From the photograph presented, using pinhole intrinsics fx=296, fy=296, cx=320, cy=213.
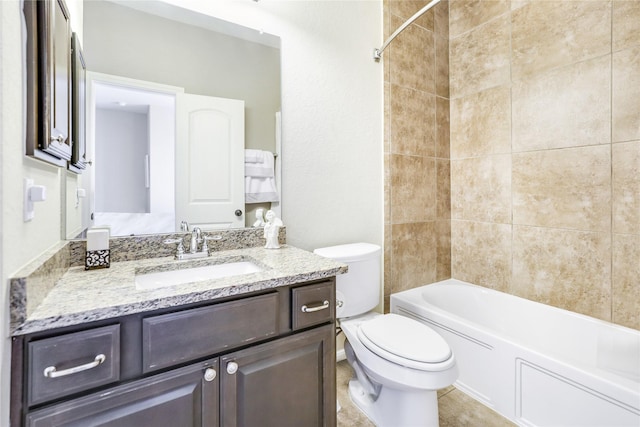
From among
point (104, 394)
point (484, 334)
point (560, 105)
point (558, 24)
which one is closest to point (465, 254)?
point (484, 334)

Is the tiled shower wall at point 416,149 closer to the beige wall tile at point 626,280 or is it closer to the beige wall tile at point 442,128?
the beige wall tile at point 442,128

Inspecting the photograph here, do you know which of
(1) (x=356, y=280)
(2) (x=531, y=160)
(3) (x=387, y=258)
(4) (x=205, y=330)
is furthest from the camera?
(3) (x=387, y=258)

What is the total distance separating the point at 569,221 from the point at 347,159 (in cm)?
140

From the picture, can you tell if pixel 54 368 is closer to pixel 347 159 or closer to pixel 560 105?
pixel 347 159

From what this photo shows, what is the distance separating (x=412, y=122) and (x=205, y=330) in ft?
6.40

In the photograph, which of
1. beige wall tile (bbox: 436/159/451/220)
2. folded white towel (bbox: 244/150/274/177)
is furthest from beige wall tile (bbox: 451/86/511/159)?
folded white towel (bbox: 244/150/274/177)

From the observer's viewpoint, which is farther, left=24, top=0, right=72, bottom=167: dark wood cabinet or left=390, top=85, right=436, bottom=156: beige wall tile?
left=390, top=85, right=436, bottom=156: beige wall tile

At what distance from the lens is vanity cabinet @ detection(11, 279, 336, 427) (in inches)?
26.9

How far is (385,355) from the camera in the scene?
127 cm

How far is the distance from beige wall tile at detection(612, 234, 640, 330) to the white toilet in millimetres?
1110

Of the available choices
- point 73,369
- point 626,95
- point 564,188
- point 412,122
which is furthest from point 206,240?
point 626,95

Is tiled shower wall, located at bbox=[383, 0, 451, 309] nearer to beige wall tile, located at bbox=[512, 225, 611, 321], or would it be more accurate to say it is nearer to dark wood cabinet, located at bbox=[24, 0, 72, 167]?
beige wall tile, located at bbox=[512, 225, 611, 321]

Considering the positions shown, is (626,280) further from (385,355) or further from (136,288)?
(136,288)

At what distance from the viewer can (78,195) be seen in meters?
1.19
